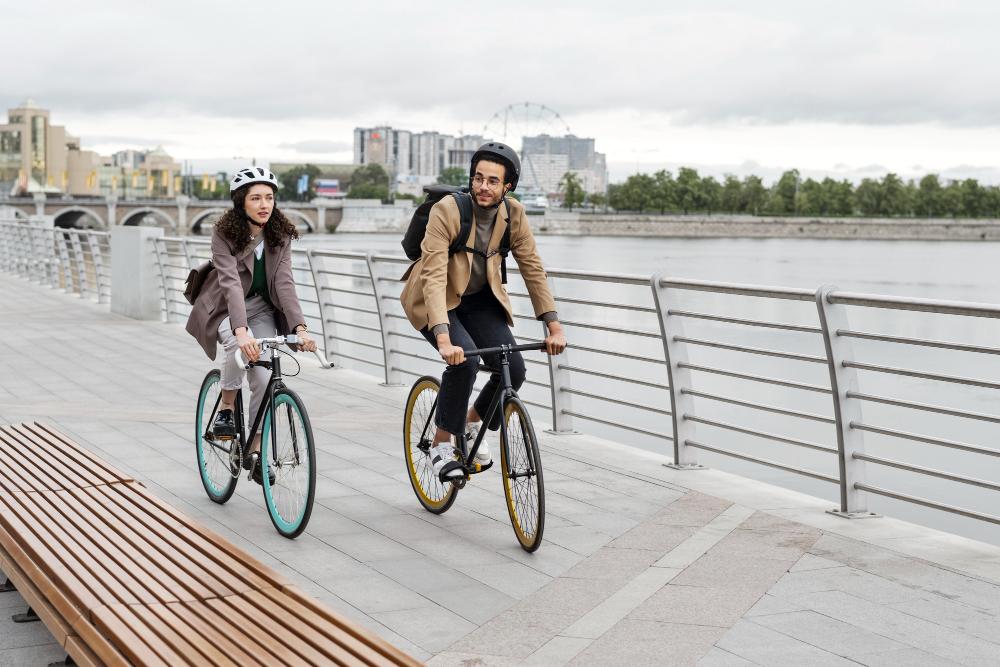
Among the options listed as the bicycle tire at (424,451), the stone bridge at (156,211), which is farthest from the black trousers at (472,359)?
the stone bridge at (156,211)

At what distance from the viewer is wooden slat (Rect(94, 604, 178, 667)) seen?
2.52m

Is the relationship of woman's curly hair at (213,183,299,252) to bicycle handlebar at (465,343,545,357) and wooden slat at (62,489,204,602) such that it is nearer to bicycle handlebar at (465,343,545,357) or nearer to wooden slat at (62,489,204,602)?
bicycle handlebar at (465,343,545,357)

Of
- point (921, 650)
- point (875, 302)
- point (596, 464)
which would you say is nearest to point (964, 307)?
point (875, 302)

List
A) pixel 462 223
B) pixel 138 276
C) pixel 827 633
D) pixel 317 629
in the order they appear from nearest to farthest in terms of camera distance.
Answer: pixel 317 629 → pixel 827 633 → pixel 462 223 → pixel 138 276

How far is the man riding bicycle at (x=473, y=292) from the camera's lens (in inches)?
175

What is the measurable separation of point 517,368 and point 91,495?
5.76 feet

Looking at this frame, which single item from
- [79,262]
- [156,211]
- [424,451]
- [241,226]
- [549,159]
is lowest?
→ [424,451]

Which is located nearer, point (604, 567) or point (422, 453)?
point (604, 567)

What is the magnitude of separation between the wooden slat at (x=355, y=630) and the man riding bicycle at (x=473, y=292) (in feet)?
5.03

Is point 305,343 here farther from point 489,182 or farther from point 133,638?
point 133,638

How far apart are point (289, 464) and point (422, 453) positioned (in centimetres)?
82

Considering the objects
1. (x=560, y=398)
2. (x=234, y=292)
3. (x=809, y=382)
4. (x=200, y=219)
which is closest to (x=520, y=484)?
(x=234, y=292)

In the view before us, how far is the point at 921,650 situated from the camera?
11.3 ft

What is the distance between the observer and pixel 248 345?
4.42m
